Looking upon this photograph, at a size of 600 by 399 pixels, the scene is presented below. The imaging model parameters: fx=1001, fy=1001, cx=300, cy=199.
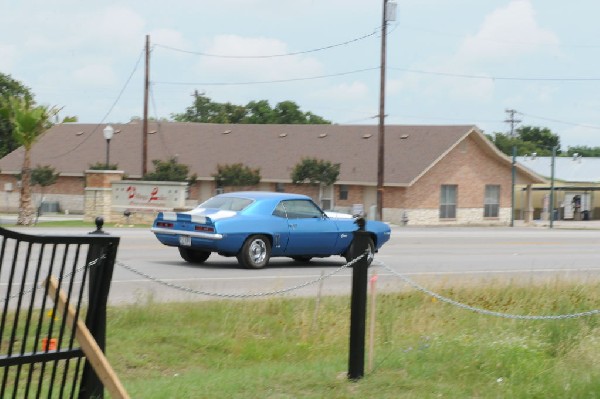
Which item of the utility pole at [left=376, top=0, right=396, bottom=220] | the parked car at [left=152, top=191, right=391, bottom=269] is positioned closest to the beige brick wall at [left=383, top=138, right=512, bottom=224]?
the utility pole at [left=376, top=0, right=396, bottom=220]

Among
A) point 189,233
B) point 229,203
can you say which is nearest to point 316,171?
point 229,203

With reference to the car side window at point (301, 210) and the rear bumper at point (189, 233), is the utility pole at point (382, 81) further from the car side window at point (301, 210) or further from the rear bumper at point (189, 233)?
the rear bumper at point (189, 233)

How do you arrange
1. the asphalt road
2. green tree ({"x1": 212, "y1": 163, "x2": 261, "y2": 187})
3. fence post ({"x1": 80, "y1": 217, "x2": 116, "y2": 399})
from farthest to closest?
1. green tree ({"x1": 212, "y1": 163, "x2": 261, "y2": 187})
2. the asphalt road
3. fence post ({"x1": 80, "y1": 217, "x2": 116, "y2": 399})

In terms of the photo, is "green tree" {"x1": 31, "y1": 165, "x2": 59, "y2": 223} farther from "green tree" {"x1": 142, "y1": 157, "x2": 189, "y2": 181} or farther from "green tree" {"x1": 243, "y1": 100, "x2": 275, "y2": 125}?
"green tree" {"x1": 243, "y1": 100, "x2": 275, "y2": 125}

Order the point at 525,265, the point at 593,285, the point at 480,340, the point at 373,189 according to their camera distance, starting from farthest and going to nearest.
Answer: the point at 373,189 → the point at 525,265 → the point at 593,285 → the point at 480,340

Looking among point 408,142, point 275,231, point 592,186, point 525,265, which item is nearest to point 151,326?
point 275,231

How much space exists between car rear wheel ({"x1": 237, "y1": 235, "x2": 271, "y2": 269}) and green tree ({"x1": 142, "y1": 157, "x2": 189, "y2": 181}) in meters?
32.3

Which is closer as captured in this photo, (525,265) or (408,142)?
(525,265)

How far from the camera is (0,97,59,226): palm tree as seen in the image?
3600 centimetres

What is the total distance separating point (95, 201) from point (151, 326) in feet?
94.6

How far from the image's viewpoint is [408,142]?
2293 inches

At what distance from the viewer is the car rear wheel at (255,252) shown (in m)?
19.0

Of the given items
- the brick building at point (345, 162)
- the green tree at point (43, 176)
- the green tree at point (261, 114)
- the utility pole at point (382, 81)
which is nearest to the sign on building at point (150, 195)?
the utility pole at point (382, 81)

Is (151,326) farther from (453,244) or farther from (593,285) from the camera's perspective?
(453,244)
